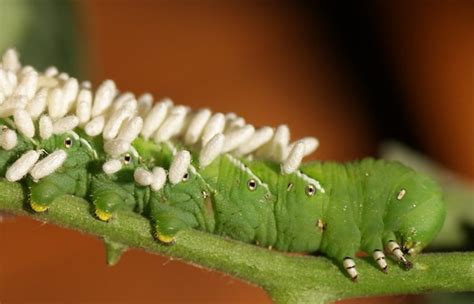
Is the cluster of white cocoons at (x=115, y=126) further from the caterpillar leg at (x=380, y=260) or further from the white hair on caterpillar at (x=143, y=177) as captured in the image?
the caterpillar leg at (x=380, y=260)

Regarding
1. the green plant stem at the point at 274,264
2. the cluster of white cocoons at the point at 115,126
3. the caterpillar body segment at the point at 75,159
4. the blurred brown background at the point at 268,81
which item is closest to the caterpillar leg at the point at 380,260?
the green plant stem at the point at 274,264

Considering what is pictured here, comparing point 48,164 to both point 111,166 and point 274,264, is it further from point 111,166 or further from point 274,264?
point 274,264

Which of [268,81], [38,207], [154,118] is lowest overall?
[268,81]

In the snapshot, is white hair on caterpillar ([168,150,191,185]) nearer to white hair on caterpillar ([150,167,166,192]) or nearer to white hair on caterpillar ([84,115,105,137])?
white hair on caterpillar ([150,167,166,192])

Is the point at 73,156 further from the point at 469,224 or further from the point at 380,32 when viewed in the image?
the point at 380,32

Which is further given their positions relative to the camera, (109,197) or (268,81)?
(268,81)

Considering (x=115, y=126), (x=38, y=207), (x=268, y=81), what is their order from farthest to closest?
1. (x=268, y=81)
2. (x=115, y=126)
3. (x=38, y=207)

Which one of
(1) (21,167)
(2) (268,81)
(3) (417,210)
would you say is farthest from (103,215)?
(2) (268,81)
